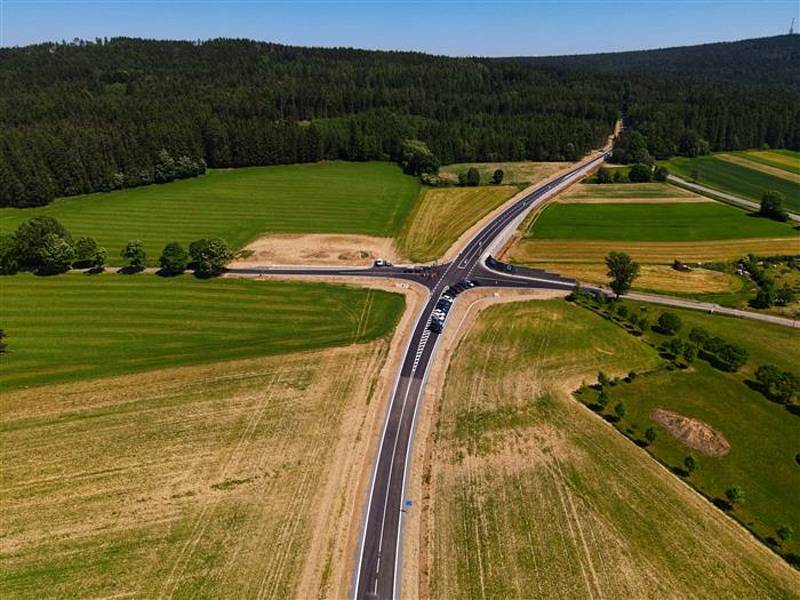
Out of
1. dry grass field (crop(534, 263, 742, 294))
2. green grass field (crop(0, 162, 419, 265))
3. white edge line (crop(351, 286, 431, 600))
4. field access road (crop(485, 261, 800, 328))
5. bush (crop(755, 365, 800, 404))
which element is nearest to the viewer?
white edge line (crop(351, 286, 431, 600))

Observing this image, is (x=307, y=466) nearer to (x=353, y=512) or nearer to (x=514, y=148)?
(x=353, y=512)

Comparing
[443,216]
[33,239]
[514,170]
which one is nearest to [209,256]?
[33,239]

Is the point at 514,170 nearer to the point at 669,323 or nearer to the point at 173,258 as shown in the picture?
the point at 669,323

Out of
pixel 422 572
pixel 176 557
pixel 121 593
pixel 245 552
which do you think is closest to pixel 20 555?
pixel 121 593

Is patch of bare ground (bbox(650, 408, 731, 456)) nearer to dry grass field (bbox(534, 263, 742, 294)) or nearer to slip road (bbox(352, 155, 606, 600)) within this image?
slip road (bbox(352, 155, 606, 600))

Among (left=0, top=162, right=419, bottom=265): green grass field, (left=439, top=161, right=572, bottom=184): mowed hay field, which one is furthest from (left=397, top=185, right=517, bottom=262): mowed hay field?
(left=439, top=161, right=572, bottom=184): mowed hay field

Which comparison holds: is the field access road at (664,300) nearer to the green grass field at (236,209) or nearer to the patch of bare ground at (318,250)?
the patch of bare ground at (318,250)
